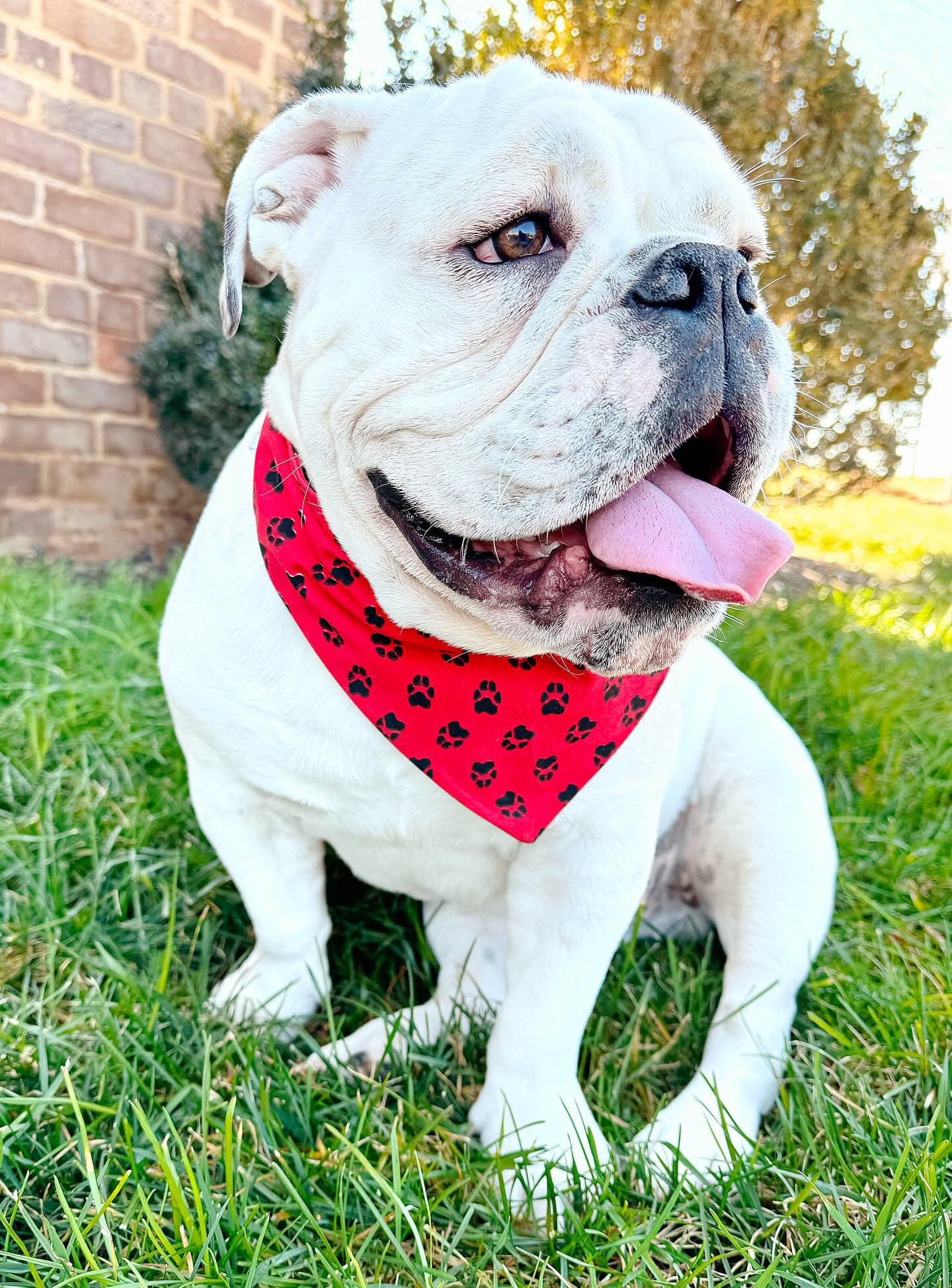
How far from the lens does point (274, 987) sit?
1.85 metres

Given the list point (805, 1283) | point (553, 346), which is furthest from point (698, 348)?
point (805, 1283)

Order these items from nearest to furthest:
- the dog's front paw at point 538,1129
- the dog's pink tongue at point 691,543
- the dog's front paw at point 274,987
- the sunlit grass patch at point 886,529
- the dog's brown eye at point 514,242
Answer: the dog's pink tongue at point 691,543
the dog's brown eye at point 514,242
the dog's front paw at point 538,1129
the dog's front paw at point 274,987
the sunlit grass patch at point 886,529

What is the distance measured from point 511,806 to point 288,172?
1158 millimetres

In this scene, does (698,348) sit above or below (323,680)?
above

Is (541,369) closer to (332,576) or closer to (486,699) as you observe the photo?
(332,576)

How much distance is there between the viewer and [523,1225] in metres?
1.44

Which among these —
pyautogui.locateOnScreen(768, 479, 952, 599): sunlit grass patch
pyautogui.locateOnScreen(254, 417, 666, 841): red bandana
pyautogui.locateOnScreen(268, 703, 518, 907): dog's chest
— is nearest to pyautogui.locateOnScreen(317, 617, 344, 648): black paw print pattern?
pyautogui.locateOnScreen(254, 417, 666, 841): red bandana

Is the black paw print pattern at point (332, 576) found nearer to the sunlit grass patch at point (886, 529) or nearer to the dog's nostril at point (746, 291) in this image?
the dog's nostril at point (746, 291)

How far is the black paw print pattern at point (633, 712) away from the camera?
162 cm

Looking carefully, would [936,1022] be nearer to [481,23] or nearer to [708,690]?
[708,690]

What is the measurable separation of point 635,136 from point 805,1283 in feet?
5.46

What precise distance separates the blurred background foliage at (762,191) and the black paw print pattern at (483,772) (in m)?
3.30

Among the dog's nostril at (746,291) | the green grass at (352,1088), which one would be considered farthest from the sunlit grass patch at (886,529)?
the dog's nostril at (746,291)

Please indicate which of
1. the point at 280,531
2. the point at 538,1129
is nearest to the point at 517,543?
the point at 280,531
